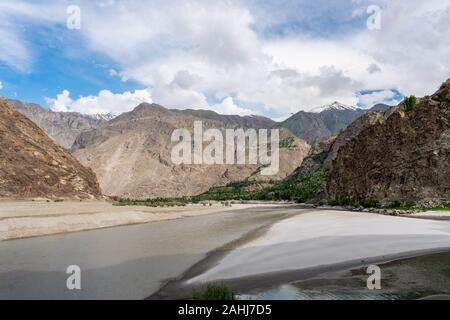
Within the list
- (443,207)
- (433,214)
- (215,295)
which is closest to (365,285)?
(215,295)

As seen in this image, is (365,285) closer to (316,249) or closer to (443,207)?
(316,249)

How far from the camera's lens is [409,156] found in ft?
233

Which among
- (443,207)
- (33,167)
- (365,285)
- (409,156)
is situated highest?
(409,156)

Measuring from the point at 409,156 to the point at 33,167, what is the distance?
72.9 meters

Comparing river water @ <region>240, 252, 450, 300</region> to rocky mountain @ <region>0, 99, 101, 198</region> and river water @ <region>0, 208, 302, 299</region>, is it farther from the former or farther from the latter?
rocky mountain @ <region>0, 99, 101, 198</region>

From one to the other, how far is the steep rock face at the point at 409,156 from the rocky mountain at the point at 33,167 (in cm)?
6119

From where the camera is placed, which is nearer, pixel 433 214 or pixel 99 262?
pixel 99 262

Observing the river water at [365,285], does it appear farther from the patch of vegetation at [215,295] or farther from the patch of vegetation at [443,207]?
the patch of vegetation at [443,207]

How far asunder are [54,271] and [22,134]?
76938 mm

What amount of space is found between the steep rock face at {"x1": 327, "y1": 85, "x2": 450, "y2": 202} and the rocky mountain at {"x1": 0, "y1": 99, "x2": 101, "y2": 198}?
61.2 m

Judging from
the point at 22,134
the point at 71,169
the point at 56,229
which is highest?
the point at 22,134
